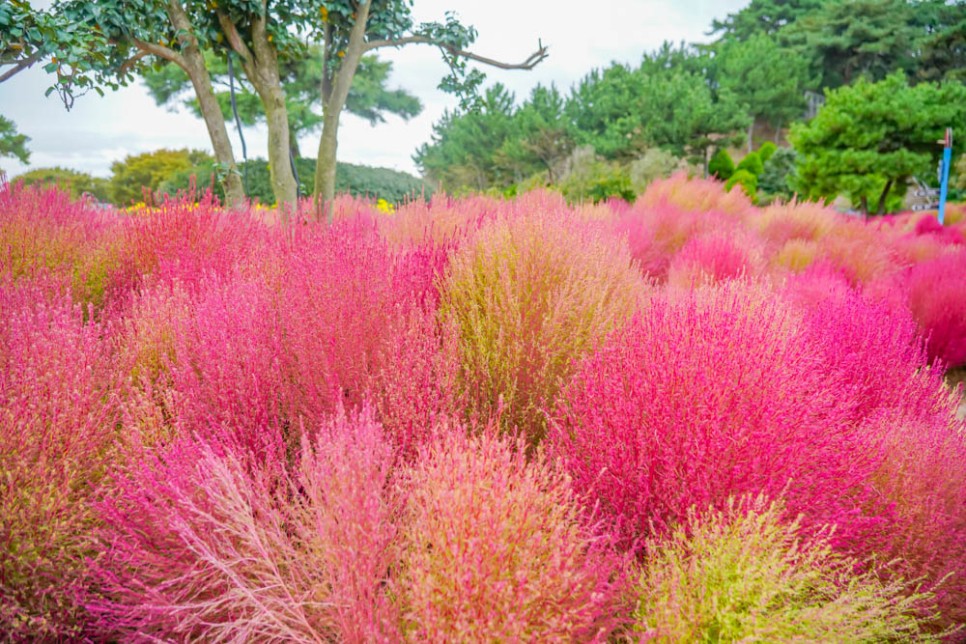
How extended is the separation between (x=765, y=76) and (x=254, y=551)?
1544 inches

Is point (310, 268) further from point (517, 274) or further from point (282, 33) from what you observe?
point (282, 33)

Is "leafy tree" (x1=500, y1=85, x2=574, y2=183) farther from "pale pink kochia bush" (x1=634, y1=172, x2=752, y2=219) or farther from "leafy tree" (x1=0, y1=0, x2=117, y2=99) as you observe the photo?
"leafy tree" (x1=0, y1=0, x2=117, y2=99)

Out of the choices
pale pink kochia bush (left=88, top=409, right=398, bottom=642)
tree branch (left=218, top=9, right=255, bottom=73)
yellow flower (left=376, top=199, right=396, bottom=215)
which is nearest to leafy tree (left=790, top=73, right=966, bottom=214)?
yellow flower (left=376, top=199, right=396, bottom=215)

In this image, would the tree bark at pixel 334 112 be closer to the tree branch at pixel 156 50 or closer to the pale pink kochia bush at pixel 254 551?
the tree branch at pixel 156 50

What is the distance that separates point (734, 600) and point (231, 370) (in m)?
1.72

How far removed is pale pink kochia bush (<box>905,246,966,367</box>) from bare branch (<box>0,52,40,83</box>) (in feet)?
23.3

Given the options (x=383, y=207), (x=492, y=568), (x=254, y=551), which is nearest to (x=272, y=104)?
(x=383, y=207)

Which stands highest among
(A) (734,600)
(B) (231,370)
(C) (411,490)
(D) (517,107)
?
(D) (517,107)

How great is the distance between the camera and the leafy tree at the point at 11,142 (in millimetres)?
7779

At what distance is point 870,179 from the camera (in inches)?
607

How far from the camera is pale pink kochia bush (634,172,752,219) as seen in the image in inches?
373

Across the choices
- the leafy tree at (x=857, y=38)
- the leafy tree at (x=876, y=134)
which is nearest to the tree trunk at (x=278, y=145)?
the leafy tree at (x=876, y=134)

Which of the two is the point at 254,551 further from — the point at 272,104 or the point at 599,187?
the point at 599,187

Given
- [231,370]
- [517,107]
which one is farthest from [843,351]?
[517,107]
